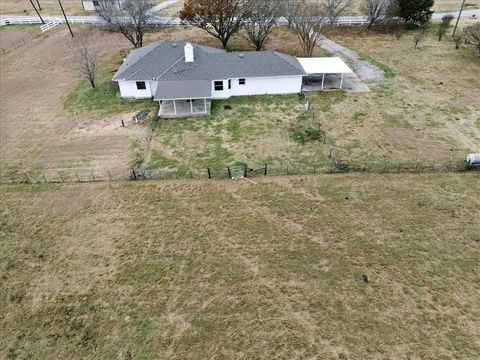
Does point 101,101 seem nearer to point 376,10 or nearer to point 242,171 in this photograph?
point 242,171

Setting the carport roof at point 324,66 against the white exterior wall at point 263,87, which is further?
the carport roof at point 324,66

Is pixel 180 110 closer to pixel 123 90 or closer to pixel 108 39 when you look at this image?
pixel 123 90

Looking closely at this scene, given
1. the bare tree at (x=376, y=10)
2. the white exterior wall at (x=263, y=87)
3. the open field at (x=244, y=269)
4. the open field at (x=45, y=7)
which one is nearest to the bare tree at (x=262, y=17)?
the white exterior wall at (x=263, y=87)

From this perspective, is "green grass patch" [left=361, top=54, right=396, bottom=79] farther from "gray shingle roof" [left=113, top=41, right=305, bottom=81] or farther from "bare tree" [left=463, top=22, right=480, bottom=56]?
"bare tree" [left=463, top=22, right=480, bottom=56]

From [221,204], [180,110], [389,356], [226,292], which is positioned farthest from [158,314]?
[180,110]

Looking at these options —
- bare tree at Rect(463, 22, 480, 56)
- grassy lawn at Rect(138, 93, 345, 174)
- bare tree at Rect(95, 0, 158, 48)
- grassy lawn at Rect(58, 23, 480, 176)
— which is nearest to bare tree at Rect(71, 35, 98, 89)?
grassy lawn at Rect(58, 23, 480, 176)

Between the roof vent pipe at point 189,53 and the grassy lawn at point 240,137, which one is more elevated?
the roof vent pipe at point 189,53

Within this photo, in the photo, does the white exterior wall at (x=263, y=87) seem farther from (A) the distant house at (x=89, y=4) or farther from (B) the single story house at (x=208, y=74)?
(A) the distant house at (x=89, y=4)
